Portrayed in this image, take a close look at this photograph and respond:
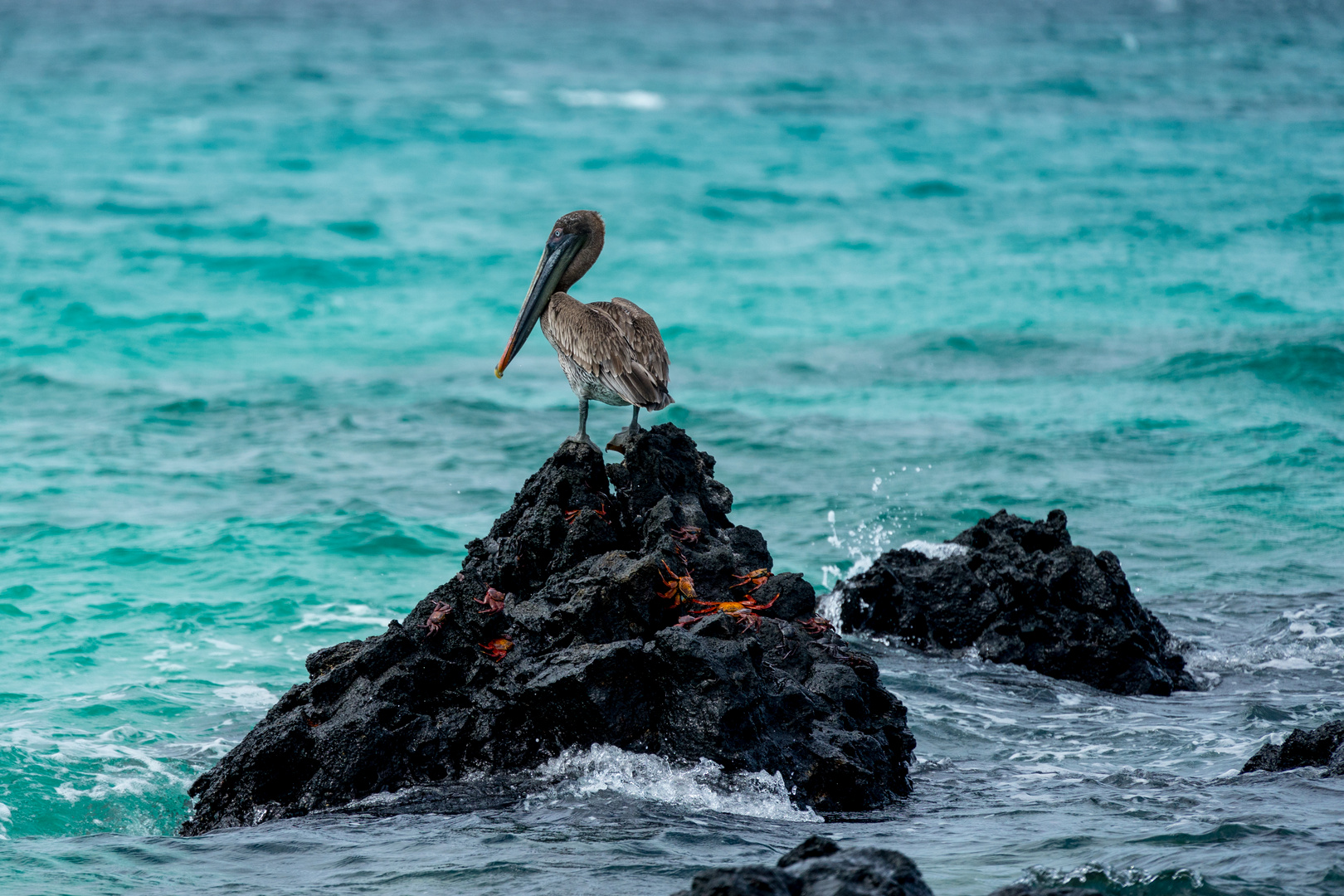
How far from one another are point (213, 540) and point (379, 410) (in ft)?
16.5

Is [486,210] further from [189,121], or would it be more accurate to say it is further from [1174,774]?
[1174,774]

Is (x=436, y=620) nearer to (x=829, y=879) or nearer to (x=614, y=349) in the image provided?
(x=614, y=349)

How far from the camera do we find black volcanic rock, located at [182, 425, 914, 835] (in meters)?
5.81

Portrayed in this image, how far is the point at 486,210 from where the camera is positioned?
31.4m

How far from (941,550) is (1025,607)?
0.80 m

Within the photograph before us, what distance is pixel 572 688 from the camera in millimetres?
5781

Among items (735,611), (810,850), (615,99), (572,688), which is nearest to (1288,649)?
(735,611)

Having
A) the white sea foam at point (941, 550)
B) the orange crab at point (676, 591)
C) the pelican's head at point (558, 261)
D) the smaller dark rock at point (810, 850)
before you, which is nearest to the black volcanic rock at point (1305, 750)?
the orange crab at point (676, 591)

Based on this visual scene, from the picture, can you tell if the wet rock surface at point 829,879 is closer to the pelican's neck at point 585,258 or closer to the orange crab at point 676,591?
the orange crab at point 676,591

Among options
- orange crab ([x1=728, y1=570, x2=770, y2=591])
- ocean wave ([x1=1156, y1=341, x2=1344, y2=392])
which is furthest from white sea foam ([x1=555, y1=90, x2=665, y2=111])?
orange crab ([x1=728, y1=570, x2=770, y2=591])

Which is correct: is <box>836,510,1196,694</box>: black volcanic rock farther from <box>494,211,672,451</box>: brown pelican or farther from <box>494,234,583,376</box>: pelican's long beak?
<box>494,234,583,376</box>: pelican's long beak

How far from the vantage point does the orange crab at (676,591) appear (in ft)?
20.6

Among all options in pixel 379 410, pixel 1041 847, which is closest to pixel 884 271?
pixel 379 410

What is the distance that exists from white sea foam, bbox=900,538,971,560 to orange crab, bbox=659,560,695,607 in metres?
3.26
